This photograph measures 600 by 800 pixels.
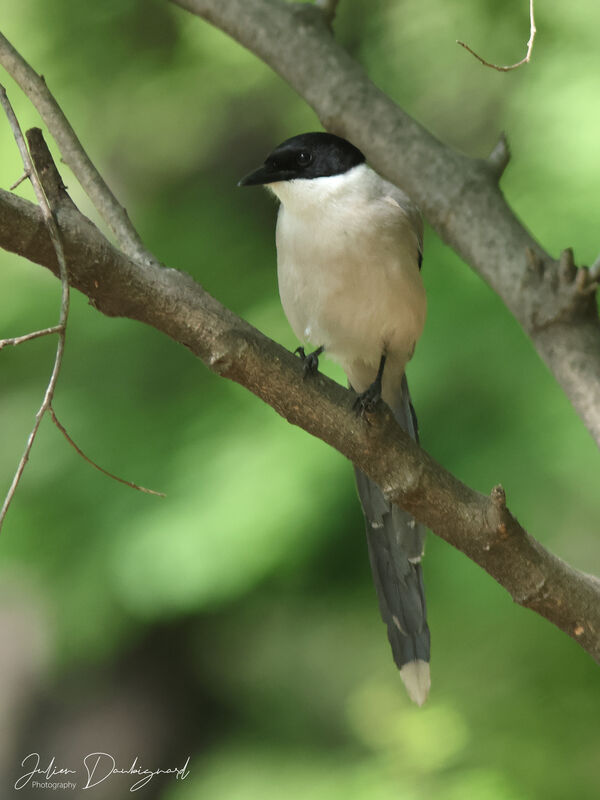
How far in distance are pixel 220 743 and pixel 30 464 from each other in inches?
39.1

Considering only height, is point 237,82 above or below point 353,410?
above

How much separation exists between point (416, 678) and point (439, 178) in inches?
35.9

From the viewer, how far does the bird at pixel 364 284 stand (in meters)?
1.72

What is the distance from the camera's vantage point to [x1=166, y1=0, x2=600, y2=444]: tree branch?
157 cm

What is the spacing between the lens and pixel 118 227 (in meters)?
1.34

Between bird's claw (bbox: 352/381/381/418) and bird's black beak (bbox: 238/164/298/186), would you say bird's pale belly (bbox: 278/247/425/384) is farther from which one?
bird's claw (bbox: 352/381/381/418)

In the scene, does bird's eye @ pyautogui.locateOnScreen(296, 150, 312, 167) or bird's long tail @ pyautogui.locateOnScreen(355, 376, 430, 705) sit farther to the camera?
bird's eye @ pyautogui.locateOnScreen(296, 150, 312, 167)

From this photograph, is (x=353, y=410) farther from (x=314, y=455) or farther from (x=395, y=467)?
(x=314, y=455)

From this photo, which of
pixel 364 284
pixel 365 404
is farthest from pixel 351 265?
pixel 365 404

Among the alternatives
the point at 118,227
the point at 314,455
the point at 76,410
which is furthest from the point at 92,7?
the point at 118,227

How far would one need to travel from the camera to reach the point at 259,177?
1826 millimetres

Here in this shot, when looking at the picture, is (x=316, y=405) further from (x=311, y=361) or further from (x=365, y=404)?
(x=311, y=361)

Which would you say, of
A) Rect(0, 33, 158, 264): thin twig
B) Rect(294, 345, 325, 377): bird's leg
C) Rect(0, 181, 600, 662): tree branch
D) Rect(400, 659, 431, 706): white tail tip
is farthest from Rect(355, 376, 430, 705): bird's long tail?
Rect(0, 33, 158, 264): thin twig

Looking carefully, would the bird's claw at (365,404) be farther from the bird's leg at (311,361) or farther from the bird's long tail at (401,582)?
the bird's long tail at (401,582)
